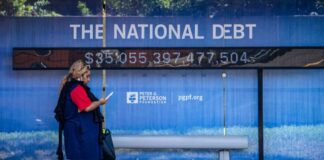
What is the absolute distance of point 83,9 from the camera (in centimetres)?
767

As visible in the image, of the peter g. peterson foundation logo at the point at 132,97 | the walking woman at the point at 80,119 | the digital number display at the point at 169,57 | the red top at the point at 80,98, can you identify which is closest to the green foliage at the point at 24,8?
the digital number display at the point at 169,57

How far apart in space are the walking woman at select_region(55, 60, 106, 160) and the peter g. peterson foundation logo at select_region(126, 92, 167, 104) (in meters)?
1.23

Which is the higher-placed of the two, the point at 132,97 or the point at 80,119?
the point at 132,97

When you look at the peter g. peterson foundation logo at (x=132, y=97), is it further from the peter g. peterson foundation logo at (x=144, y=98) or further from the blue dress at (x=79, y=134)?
the blue dress at (x=79, y=134)

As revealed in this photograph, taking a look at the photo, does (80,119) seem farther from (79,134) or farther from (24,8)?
(24,8)

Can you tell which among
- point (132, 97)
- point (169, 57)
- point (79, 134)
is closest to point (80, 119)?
point (79, 134)

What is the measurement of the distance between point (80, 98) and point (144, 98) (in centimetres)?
148

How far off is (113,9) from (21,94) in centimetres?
159

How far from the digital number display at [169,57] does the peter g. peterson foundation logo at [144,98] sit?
0.38 m

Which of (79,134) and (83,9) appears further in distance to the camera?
(83,9)

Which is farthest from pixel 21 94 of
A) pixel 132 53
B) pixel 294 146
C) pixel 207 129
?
pixel 294 146

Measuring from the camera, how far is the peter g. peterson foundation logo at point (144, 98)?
24.9ft

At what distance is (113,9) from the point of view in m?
7.64

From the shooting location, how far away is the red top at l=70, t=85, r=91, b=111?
246 inches
